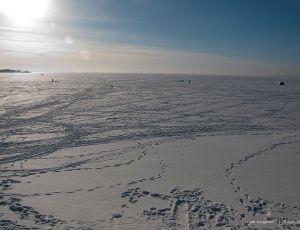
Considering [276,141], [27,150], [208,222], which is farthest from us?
[276,141]

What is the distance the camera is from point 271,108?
29.5m

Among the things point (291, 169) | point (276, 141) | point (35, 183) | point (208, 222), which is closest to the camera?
point (208, 222)

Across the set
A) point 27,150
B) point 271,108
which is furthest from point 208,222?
point 271,108

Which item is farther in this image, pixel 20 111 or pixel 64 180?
pixel 20 111

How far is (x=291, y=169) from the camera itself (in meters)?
11.9

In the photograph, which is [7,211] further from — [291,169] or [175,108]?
[175,108]

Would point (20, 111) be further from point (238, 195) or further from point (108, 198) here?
point (238, 195)

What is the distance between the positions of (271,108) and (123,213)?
23999mm

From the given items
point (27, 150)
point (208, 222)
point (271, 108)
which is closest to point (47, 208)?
point (208, 222)

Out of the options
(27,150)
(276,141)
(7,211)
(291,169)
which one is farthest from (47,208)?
(276,141)

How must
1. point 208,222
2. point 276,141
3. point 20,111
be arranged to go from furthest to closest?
point 20,111
point 276,141
point 208,222

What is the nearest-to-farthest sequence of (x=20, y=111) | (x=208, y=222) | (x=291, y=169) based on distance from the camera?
(x=208, y=222)
(x=291, y=169)
(x=20, y=111)

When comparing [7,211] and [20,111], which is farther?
[20,111]

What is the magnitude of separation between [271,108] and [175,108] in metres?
8.27
